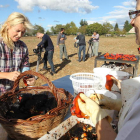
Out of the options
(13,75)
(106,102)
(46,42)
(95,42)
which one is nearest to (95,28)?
(95,42)

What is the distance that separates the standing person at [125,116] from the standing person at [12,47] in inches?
39.3

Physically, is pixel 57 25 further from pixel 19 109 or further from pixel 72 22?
pixel 19 109

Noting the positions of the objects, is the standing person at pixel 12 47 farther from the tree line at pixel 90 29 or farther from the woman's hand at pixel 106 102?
the tree line at pixel 90 29

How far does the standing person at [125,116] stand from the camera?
1.69 ft

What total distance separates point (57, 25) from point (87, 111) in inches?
3694

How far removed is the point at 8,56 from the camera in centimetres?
179

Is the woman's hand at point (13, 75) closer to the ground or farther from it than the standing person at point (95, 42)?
closer to the ground

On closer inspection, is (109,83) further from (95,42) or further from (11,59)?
(95,42)

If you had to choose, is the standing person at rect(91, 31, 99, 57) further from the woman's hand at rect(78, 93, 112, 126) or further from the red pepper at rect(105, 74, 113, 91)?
the woman's hand at rect(78, 93, 112, 126)

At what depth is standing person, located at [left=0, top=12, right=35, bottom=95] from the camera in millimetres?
1650

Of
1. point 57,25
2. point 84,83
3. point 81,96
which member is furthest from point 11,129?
point 57,25

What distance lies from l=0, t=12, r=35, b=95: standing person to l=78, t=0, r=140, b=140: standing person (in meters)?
1.00

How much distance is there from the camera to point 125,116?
0.79 meters

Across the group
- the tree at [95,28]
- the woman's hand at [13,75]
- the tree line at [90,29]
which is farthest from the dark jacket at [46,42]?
the tree at [95,28]
